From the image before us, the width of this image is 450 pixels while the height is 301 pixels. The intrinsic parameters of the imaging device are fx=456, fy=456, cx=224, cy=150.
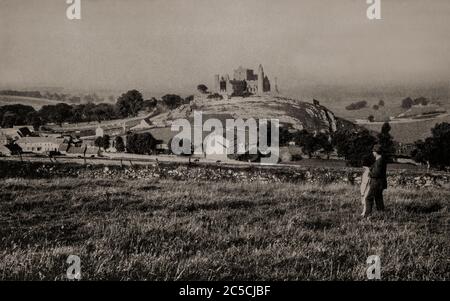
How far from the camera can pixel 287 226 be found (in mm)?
7121

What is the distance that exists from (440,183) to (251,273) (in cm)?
727

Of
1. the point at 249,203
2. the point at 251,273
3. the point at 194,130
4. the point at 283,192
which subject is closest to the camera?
the point at 251,273

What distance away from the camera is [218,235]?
668 centimetres

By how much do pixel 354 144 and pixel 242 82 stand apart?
3163 millimetres

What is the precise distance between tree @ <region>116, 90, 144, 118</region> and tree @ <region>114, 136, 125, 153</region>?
0.59 m

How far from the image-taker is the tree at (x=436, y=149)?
418 inches

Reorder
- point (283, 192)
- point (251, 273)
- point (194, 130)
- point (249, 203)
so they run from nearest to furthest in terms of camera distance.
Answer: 1. point (251, 273)
2. point (249, 203)
3. point (283, 192)
4. point (194, 130)

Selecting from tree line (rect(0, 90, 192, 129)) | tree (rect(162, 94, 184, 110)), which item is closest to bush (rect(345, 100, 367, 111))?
tree line (rect(0, 90, 192, 129))

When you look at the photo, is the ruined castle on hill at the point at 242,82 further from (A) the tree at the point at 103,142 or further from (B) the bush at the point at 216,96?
(A) the tree at the point at 103,142

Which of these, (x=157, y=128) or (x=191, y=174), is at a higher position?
(x=157, y=128)
